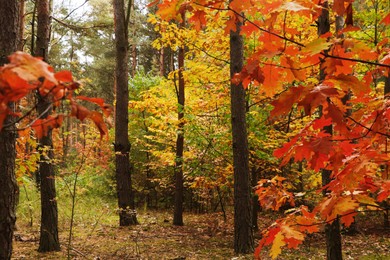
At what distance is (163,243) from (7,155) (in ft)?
15.3

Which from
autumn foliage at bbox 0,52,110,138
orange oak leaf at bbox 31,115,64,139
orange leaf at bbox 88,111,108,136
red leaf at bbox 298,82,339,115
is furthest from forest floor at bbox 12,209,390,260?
red leaf at bbox 298,82,339,115

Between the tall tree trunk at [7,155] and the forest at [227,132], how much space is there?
0.03ft

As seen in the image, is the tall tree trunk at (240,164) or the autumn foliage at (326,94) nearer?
the autumn foliage at (326,94)

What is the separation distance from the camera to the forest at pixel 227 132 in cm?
156

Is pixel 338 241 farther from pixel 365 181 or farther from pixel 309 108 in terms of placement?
pixel 309 108

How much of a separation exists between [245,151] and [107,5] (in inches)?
732

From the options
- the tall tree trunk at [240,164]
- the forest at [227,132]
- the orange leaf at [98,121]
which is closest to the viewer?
the orange leaf at [98,121]

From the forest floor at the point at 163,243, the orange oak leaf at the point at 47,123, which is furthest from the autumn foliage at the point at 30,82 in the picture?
the forest floor at the point at 163,243

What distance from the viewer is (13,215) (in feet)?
9.93

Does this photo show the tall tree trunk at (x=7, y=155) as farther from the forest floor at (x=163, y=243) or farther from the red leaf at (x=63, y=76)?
the red leaf at (x=63, y=76)

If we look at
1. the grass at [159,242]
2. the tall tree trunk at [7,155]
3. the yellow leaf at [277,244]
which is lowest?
the grass at [159,242]

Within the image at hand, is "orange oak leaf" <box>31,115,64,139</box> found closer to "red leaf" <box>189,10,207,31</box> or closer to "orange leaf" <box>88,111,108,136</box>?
"orange leaf" <box>88,111,108,136</box>

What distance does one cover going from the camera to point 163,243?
22.8 feet

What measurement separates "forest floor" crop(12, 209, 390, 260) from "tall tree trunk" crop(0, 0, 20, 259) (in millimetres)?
1798
